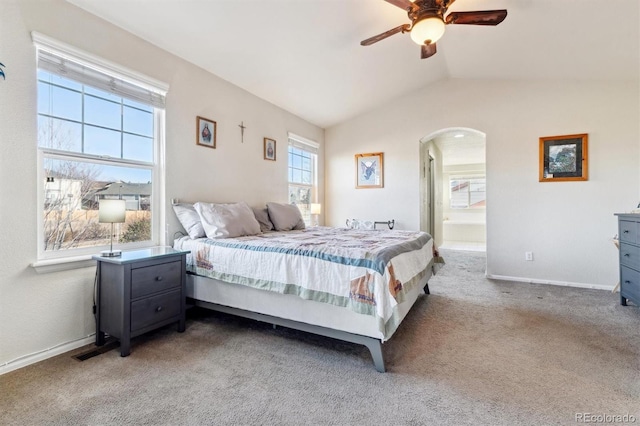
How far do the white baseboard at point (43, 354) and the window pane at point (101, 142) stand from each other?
4.68 feet

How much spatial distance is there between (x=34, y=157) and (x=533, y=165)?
5.21 m

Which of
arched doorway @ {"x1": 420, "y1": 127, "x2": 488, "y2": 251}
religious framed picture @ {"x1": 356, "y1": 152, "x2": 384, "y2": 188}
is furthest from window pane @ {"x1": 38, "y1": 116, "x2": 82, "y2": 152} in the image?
arched doorway @ {"x1": 420, "y1": 127, "x2": 488, "y2": 251}

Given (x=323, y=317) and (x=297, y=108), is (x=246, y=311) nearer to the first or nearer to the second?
(x=323, y=317)

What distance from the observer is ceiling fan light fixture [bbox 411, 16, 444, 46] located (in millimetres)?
2148

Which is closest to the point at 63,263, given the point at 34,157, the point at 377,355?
the point at 34,157

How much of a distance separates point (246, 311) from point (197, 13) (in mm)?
2462

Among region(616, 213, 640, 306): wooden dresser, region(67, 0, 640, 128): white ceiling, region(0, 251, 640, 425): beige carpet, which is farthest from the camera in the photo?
region(616, 213, 640, 306): wooden dresser

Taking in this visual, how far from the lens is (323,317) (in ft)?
6.79

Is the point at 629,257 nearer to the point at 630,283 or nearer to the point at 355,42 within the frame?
the point at 630,283

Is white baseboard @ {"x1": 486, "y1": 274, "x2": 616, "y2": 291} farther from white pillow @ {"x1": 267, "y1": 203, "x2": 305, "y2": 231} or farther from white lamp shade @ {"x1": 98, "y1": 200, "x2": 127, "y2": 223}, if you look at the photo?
white lamp shade @ {"x1": 98, "y1": 200, "x2": 127, "y2": 223}

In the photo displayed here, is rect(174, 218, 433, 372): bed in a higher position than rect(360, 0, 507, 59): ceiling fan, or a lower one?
lower

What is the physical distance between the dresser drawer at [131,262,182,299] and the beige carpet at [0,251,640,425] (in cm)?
41

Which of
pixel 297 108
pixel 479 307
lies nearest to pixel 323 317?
pixel 479 307

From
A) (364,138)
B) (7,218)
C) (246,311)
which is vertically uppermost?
(364,138)
